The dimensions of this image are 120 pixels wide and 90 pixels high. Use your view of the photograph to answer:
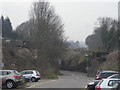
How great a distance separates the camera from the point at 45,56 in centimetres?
5759

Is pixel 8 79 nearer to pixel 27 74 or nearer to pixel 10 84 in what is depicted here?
pixel 10 84

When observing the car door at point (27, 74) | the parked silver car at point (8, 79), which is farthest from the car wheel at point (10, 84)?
the car door at point (27, 74)

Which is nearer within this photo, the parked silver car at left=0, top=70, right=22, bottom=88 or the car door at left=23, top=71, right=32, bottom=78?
the parked silver car at left=0, top=70, right=22, bottom=88

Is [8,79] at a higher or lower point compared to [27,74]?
higher

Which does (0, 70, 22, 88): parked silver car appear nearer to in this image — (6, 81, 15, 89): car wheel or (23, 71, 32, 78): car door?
(6, 81, 15, 89): car wheel

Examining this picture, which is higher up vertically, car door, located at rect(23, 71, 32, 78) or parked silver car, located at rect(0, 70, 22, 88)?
parked silver car, located at rect(0, 70, 22, 88)

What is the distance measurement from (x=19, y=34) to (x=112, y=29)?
24.6m

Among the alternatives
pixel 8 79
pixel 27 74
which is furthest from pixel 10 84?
pixel 27 74

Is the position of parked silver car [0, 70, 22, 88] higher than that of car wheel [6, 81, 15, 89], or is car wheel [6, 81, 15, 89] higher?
parked silver car [0, 70, 22, 88]

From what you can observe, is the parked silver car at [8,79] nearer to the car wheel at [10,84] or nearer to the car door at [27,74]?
the car wheel at [10,84]

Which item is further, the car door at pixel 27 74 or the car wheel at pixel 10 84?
the car door at pixel 27 74

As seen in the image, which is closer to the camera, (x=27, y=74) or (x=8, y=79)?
(x=8, y=79)

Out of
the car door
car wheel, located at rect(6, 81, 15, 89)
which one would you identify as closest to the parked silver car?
car wheel, located at rect(6, 81, 15, 89)

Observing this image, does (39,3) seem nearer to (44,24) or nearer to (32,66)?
(44,24)
